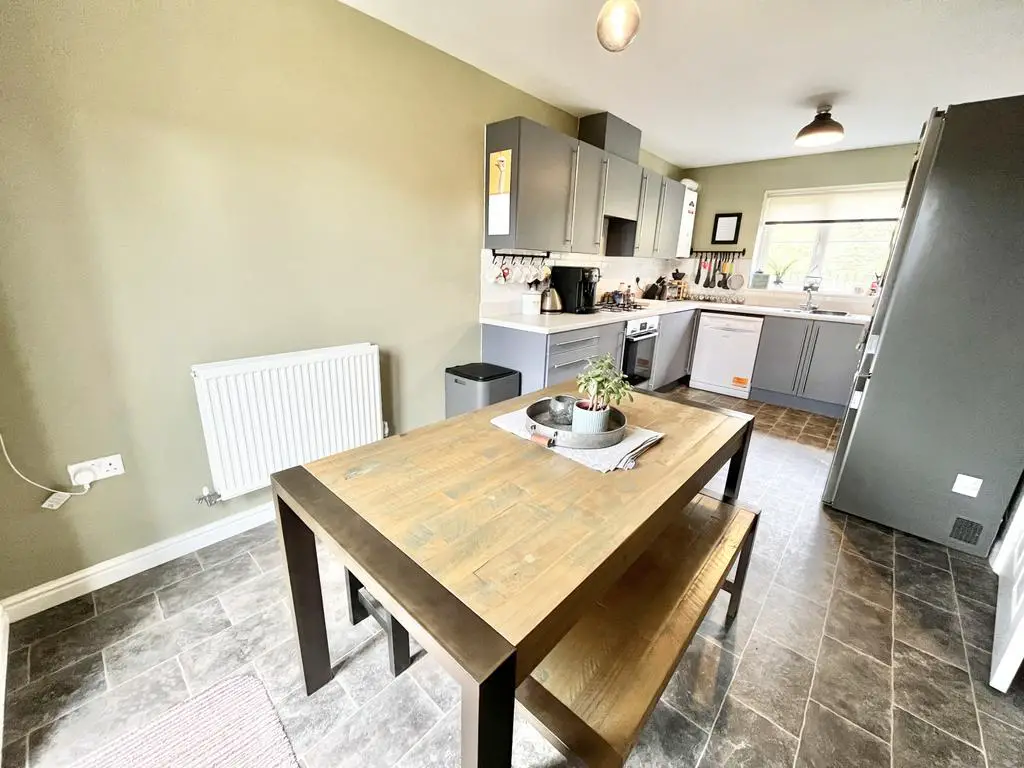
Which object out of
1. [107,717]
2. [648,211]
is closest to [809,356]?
[648,211]

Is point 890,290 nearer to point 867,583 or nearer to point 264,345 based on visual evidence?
point 867,583

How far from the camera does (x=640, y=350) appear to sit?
147 inches

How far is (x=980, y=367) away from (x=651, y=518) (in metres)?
2.05

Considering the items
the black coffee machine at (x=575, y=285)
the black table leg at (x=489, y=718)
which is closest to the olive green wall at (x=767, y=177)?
the black coffee machine at (x=575, y=285)

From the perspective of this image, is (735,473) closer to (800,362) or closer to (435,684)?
(435,684)

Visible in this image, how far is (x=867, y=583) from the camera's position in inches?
71.8

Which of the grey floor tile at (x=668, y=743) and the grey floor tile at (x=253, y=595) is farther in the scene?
the grey floor tile at (x=253, y=595)

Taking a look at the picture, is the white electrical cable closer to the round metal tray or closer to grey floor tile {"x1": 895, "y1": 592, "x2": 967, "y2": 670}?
the round metal tray

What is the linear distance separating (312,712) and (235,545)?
40.2 inches

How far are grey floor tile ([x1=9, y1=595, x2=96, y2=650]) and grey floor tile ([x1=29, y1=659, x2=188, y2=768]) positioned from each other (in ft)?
1.45

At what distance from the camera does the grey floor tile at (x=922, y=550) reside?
77.5 inches

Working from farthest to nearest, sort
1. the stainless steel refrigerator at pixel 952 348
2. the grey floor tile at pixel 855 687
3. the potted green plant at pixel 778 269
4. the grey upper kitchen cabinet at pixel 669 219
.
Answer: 1. the potted green plant at pixel 778 269
2. the grey upper kitchen cabinet at pixel 669 219
3. the stainless steel refrigerator at pixel 952 348
4. the grey floor tile at pixel 855 687

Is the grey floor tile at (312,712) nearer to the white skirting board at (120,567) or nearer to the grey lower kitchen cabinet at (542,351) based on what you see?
the white skirting board at (120,567)

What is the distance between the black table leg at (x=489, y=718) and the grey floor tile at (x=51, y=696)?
1.43 metres
